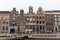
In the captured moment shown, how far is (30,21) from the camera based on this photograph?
61.3m

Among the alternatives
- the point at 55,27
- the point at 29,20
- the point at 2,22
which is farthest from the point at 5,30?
the point at 55,27

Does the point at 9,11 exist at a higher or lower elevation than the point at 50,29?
higher

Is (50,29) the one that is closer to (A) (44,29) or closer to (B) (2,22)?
(A) (44,29)

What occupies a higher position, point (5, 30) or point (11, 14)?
point (11, 14)

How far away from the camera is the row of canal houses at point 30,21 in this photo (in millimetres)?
60656

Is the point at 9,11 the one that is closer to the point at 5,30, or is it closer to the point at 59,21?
the point at 5,30

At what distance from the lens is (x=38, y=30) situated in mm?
60188

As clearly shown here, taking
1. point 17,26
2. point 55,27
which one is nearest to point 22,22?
point 17,26

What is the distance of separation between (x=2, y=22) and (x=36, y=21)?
11960 mm

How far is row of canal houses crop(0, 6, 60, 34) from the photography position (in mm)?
60656

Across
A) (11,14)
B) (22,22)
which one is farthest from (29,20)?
(11,14)

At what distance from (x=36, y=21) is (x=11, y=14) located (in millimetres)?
9130

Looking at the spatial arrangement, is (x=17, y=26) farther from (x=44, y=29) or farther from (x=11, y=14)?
(x=44, y=29)

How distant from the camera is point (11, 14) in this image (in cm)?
6231
